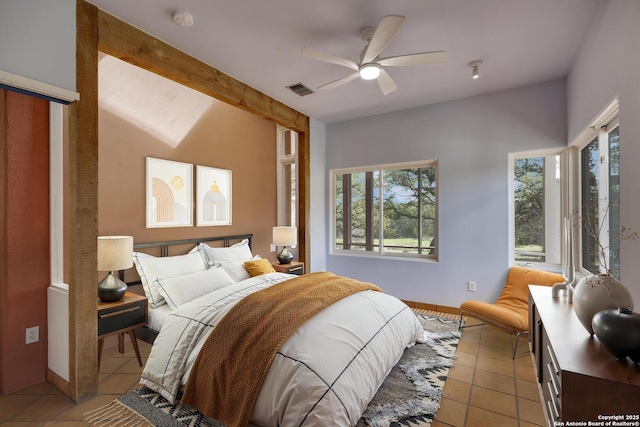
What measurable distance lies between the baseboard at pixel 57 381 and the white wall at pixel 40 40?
2.02 meters

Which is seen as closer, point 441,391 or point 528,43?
point 441,391

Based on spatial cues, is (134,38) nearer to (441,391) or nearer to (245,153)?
(245,153)

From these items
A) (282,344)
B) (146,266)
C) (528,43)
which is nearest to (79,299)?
(146,266)

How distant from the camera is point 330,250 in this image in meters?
4.93

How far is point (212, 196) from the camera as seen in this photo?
3998 mm

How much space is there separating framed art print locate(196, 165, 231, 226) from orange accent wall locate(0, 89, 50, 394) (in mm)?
1578

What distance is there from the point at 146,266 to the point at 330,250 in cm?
269

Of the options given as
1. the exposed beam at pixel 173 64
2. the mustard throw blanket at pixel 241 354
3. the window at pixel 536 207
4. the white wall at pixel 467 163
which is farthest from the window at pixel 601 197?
the exposed beam at pixel 173 64

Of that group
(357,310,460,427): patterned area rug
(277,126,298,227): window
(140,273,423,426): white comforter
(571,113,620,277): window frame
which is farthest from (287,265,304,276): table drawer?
(571,113,620,277): window frame

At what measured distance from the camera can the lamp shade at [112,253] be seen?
2.47 meters

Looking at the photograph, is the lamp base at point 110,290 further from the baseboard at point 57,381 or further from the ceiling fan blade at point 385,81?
the ceiling fan blade at point 385,81

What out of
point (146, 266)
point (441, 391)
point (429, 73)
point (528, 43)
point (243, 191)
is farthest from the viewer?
point (243, 191)

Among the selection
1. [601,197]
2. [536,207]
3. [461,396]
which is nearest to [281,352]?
[461,396]

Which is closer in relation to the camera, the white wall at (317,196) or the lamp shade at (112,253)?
the lamp shade at (112,253)
